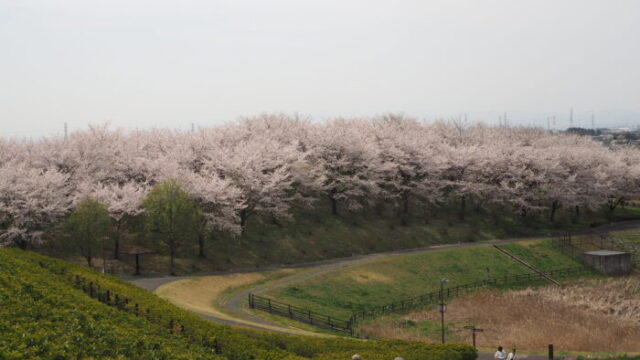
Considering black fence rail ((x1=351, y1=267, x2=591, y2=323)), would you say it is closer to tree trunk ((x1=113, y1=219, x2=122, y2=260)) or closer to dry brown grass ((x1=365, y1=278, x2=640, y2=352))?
dry brown grass ((x1=365, y1=278, x2=640, y2=352))

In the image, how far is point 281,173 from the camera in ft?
201

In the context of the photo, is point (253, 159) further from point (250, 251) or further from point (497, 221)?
point (497, 221)

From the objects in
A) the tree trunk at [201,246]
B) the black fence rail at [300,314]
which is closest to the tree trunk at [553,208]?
the black fence rail at [300,314]

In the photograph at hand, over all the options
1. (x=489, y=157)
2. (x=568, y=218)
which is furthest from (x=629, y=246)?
(x=489, y=157)

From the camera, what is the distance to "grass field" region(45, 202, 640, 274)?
170 ft

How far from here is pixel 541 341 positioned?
34.8 meters

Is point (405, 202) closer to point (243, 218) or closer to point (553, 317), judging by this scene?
point (243, 218)

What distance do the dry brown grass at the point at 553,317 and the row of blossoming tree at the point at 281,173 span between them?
20221mm

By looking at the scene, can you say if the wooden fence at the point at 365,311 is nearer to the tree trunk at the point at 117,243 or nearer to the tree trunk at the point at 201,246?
the tree trunk at the point at 201,246

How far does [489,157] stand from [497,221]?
917 centimetres

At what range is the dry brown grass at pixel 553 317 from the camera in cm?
3506

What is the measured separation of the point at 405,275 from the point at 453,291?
14.1ft

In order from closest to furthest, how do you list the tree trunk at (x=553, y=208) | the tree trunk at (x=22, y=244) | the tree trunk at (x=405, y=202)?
the tree trunk at (x=22, y=244) < the tree trunk at (x=405, y=202) < the tree trunk at (x=553, y=208)

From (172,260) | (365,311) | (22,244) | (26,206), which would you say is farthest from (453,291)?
(22,244)
